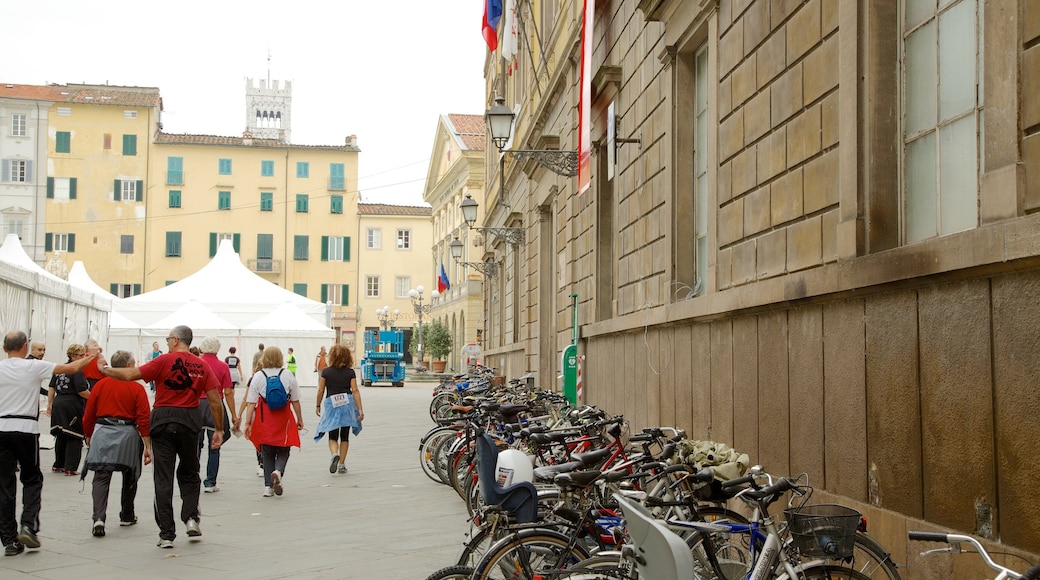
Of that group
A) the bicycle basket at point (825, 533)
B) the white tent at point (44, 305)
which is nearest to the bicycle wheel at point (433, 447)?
the bicycle basket at point (825, 533)

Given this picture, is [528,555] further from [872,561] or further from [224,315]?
[224,315]

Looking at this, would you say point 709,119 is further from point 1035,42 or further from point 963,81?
point 1035,42

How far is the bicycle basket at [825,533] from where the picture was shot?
4.12 metres

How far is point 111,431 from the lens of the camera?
9422mm

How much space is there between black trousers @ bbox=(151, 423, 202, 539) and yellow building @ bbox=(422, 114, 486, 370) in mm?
36331

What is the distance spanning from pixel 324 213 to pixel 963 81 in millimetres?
68726

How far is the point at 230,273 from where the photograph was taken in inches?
1604

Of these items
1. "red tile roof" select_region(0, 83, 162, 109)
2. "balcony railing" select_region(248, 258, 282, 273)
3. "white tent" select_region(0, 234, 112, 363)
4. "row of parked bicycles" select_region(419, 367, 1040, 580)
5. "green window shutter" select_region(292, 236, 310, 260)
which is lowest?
"row of parked bicycles" select_region(419, 367, 1040, 580)

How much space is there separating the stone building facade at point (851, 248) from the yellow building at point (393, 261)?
218 feet

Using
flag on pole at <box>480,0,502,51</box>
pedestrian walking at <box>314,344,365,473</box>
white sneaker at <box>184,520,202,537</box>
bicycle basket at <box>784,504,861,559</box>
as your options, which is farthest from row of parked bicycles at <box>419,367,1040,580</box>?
flag on pole at <box>480,0,502,51</box>

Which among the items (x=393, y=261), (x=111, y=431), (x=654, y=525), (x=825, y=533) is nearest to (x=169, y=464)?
(x=111, y=431)

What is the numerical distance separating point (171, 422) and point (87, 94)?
66.5 metres

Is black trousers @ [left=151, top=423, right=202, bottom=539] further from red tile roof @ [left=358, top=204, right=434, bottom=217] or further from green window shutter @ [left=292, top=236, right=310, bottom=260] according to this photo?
red tile roof @ [left=358, top=204, right=434, bottom=217]

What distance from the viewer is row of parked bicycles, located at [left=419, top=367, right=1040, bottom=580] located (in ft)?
12.8
